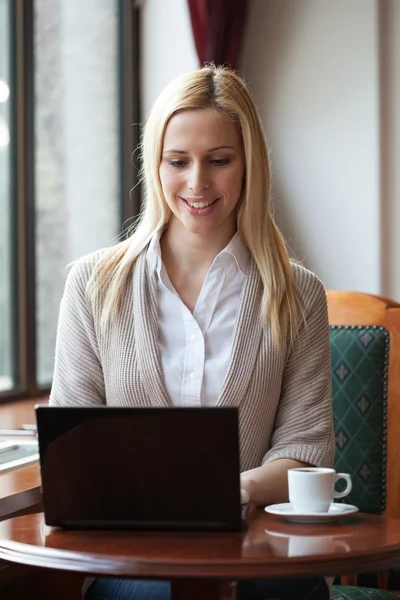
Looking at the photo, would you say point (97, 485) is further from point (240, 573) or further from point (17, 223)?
point (17, 223)

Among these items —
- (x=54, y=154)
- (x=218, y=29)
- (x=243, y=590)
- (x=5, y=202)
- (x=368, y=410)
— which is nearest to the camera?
(x=243, y=590)

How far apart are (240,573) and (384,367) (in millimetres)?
1053

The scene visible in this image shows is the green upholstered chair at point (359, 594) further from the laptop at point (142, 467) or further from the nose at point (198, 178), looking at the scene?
the nose at point (198, 178)

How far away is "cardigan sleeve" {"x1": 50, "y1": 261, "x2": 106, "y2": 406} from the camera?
180 cm

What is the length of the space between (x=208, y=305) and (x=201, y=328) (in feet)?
0.15

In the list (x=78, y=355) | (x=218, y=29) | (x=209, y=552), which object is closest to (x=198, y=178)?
(x=78, y=355)

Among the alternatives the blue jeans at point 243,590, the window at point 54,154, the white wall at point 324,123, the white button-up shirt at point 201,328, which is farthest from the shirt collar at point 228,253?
the white wall at point 324,123

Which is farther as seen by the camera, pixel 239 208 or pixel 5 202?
pixel 5 202

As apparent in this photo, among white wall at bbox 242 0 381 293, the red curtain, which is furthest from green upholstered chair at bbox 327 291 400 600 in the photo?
the red curtain

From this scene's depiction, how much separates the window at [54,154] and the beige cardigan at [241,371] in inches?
49.0

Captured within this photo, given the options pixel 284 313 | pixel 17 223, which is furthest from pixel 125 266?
pixel 17 223

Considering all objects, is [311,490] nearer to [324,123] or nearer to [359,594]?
[359,594]

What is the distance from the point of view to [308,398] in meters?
1.79

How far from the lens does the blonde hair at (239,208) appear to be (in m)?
1.81
